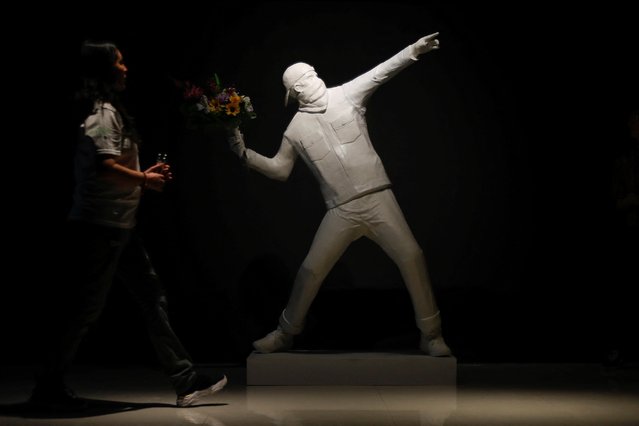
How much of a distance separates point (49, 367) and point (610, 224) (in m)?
3.35

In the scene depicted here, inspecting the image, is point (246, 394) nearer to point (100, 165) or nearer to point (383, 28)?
point (100, 165)

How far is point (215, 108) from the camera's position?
5.73 meters

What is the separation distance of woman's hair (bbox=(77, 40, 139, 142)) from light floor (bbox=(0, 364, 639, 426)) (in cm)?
119

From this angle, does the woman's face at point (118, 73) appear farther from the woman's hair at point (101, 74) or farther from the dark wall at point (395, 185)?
the dark wall at point (395, 185)

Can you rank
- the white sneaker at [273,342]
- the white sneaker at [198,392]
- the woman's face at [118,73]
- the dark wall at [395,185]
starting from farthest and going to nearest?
1. the dark wall at [395,185]
2. the white sneaker at [273,342]
3. the white sneaker at [198,392]
4. the woman's face at [118,73]

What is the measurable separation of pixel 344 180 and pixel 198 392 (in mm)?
1354

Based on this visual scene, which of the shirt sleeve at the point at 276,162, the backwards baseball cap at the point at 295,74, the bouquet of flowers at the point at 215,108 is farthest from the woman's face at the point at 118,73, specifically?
the backwards baseball cap at the point at 295,74

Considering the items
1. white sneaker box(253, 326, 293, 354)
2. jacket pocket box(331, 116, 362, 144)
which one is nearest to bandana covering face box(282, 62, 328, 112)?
jacket pocket box(331, 116, 362, 144)

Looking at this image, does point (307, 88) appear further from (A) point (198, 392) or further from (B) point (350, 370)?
(A) point (198, 392)

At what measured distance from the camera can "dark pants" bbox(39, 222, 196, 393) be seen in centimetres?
482

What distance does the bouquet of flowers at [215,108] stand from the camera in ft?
18.8

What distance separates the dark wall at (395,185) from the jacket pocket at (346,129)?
87 centimetres

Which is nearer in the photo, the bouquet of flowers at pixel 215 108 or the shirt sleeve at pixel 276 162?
the bouquet of flowers at pixel 215 108

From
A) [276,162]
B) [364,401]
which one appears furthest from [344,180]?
[364,401]
